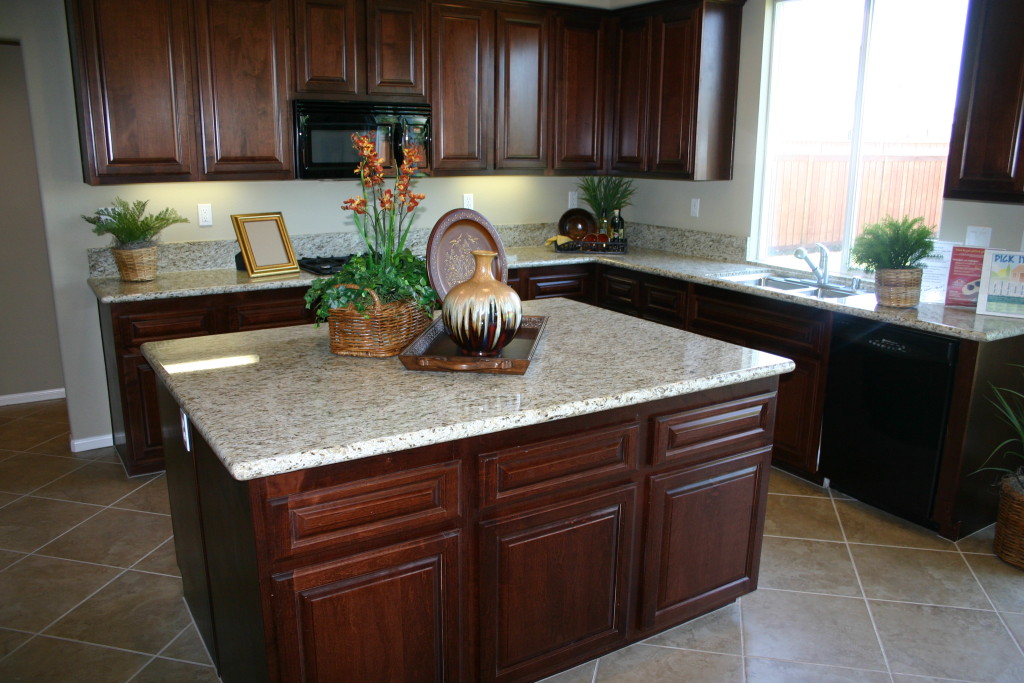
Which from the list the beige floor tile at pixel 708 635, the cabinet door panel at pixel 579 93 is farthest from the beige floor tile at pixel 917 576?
the cabinet door panel at pixel 579 93

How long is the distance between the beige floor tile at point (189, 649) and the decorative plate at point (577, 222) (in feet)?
11.2

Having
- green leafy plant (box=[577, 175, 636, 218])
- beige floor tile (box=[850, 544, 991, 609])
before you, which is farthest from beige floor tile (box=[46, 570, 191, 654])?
green leafy plant (box=[577, 175, 636, 218])

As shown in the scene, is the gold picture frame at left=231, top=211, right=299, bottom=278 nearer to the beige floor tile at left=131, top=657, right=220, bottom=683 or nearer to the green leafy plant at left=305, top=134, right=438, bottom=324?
the green leafy plant at left=305, top=134, right=438, bottom=324

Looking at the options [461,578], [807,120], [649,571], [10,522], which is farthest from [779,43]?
[10,522]

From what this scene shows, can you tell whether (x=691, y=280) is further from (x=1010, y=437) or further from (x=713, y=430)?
(x=713, y=430)

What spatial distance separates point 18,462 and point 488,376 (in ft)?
9.78

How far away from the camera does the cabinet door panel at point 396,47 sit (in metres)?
4.05

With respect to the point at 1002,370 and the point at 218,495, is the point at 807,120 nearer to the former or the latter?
the point at 1002,370

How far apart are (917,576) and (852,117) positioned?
2246mm

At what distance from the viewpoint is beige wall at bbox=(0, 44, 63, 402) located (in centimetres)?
438

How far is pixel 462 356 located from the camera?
220 centimetres

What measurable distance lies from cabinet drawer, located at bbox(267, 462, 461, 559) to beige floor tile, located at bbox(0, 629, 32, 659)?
1.43m

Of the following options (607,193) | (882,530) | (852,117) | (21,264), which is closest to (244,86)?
(21,264)

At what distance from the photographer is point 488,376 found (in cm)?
213
